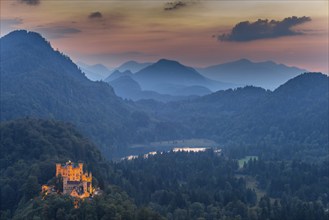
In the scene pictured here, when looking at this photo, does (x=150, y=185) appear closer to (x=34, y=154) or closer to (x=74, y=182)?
(x=34, y=154)

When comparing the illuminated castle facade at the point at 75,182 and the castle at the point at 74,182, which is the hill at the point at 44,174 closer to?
the castle at the point at 74,182

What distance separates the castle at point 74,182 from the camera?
84.9 m

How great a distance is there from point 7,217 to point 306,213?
53264mm

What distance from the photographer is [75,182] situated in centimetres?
8681

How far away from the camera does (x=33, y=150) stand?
119938mm

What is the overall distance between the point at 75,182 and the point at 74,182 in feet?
0.74

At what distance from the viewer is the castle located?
279ft

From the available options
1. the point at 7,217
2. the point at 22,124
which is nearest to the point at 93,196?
the point at 7,217

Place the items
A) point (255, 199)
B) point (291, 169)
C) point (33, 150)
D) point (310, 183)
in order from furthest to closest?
point (291, 169)
point (310, 183)
point (255, 199)
point (33, 150)

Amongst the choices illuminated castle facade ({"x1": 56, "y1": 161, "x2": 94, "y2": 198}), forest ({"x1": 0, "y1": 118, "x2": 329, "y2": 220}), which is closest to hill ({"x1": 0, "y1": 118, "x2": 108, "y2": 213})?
forest ({"x1": 0, "y1": 118, "x2": 329, "y2": 220})

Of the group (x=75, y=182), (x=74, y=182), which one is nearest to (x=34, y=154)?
(x=75, y=182)

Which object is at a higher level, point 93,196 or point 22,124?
point 22,124

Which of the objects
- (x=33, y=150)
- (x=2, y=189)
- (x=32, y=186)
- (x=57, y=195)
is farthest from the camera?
(x=33, y=150)

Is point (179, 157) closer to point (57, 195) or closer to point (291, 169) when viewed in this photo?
point (291, 169)
